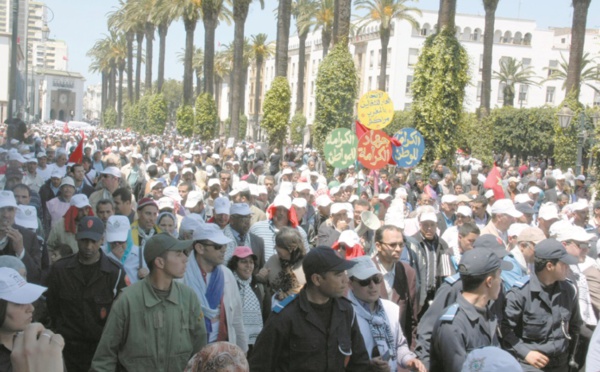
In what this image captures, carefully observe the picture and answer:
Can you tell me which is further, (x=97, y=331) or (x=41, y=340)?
(x=97, y=331)

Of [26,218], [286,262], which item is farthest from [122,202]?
[286,262]

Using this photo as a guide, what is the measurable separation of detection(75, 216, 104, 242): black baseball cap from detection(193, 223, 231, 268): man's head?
0.75 metres

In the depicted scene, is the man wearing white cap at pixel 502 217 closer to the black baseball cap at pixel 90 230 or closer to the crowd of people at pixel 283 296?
the crowd of people at pixel 283 296

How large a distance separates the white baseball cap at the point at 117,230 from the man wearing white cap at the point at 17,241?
0.86 m

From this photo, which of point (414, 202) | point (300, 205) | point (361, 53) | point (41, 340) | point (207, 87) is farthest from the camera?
point (361, 53)

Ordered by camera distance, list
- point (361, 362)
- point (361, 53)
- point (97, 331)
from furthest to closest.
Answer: point (361, 53) < point (97, 331) < point (361, 362)

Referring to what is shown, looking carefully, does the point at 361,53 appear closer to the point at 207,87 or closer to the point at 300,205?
the point at 207,87

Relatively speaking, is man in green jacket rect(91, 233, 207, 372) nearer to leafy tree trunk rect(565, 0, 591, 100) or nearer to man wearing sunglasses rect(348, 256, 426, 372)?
man wearing sunglasses rect(348, 256, 426, 372)

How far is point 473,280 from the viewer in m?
4.84

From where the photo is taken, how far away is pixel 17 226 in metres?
7.36

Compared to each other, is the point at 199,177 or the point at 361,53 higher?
the point at 361,53

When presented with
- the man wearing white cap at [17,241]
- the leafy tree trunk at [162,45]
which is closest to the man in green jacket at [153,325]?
the man wearing white cap at [17,241]

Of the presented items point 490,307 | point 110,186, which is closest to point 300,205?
point 110,186

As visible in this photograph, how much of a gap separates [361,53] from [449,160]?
60.9 metres
